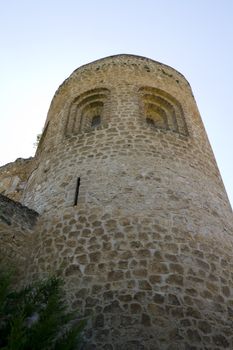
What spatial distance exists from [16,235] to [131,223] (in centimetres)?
202

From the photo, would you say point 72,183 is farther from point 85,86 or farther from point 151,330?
point 85,86

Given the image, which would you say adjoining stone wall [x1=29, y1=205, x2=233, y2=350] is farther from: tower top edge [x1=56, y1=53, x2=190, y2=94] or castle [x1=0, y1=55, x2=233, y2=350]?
tower top edge [x1=56, y1=53, x2=190, y2=94]

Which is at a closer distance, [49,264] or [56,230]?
[49,264]

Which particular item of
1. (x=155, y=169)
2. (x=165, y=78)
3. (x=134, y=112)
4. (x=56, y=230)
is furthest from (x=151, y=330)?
(x=165, y=78)

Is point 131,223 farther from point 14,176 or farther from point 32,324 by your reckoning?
point 14,176

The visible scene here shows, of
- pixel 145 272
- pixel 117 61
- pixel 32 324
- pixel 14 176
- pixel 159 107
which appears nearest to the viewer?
pixel 32 324

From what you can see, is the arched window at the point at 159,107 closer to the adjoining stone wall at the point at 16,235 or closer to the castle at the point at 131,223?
the castle at the point at 131,223

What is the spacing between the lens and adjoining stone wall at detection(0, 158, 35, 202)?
11.0 m

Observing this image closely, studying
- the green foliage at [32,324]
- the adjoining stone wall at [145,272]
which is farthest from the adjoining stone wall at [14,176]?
the green foliage at [32,324]

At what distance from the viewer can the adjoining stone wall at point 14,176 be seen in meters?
11.0

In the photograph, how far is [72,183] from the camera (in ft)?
23.2

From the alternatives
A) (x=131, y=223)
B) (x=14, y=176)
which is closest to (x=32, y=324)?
(x=131, y=223)

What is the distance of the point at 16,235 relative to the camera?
643 cm

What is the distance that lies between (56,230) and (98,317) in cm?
189
